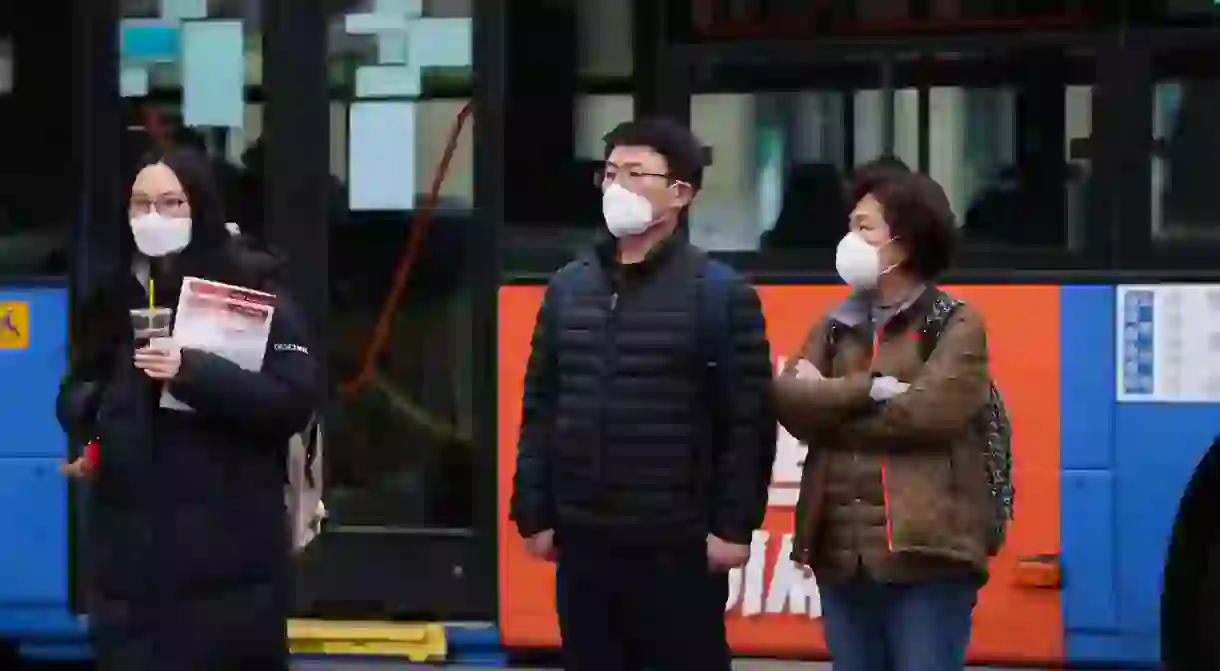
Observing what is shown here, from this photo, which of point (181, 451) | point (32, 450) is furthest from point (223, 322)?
point (32, 450)

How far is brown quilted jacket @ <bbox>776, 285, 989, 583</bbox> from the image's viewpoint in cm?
358

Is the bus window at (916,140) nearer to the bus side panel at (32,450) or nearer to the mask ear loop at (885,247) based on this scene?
the mask ear loop at (885,247)

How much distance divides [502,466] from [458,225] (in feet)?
2.42

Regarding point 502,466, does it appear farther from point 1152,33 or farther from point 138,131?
point 1152,33

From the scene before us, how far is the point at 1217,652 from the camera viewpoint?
4621 millimetres

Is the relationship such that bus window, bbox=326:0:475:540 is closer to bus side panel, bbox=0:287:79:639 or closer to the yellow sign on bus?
bus side panel, bbox=0:287:79:639

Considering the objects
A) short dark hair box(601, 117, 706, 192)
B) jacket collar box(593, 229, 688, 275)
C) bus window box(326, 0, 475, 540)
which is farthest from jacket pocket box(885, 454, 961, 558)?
bus window box(326, 0, 475, 540)

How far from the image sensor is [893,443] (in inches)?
142

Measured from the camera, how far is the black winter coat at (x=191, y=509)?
3588mm

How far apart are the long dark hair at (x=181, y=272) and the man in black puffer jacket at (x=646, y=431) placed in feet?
2.20

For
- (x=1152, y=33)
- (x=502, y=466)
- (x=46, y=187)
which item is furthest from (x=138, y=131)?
(x=1152, y=33)

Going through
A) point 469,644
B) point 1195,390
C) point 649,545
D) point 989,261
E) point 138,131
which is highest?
point 138,131

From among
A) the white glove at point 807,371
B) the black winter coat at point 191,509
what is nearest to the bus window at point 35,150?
the black winter coat at point 191,509

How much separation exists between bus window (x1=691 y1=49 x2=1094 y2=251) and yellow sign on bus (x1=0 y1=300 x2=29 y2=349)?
213 centimetres
